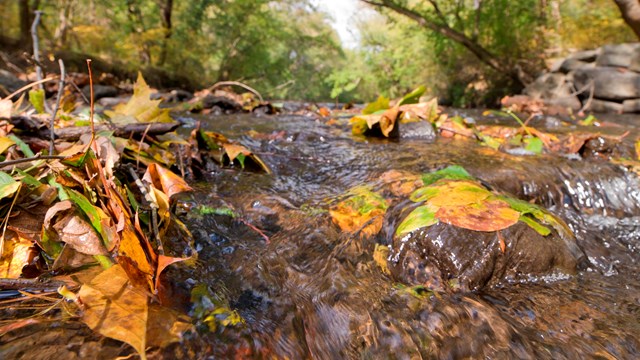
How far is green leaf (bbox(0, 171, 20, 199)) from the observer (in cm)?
81

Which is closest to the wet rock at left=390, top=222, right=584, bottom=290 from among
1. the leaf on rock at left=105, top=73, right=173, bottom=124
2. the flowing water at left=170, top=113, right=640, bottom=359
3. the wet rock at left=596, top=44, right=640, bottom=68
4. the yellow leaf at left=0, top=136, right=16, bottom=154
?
the flowing water at left=170, top=113, right=640, bottom=359

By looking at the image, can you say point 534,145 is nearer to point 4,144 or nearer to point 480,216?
point 480,216

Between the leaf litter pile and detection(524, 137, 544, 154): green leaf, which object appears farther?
detection(524, 137, 544, 154): green leaf

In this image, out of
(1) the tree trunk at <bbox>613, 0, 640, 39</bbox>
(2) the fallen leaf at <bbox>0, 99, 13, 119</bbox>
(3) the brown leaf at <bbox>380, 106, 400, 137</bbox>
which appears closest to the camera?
(2) the fallen leaf at <bbox>0, 99, 13, 119</bbox>

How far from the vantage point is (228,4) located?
48.3ft

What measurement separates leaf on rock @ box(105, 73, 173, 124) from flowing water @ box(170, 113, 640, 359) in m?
0.39

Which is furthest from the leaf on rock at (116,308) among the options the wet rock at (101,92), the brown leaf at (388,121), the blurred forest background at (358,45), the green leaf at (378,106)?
the wet rock at (101,92)

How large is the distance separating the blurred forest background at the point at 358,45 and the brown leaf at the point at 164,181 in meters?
6.26

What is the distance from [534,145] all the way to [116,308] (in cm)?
302

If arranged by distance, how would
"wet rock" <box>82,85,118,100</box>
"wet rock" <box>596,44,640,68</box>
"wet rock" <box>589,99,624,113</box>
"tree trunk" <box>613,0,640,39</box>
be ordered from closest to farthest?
"wet rock" <box>82,85,118,100</box>
"tree trunk" <box>613,0,640,39</box>
"wet rock" <box>589,99,624,113</box>
"wet rock" <box>596,44,640,68</box>

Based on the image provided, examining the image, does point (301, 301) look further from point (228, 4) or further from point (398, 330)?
point (228, 4)

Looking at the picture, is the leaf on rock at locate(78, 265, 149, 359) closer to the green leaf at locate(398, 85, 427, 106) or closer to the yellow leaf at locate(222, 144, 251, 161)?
the yellow leaf at locate(222, 144, 251, 161)

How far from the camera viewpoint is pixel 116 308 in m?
0.67

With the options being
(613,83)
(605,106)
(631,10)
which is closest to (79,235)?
(605,106)
